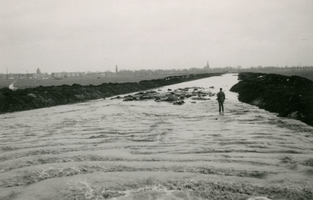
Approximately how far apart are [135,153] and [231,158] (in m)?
2.92

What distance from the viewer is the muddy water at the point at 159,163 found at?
5.35 meters

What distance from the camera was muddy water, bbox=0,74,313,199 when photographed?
535cm

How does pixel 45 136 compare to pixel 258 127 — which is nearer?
pixel 45 136

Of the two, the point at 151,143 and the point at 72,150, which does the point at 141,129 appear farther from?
the point at 72,150

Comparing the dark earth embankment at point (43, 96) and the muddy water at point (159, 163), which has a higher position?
the dark earth embankment at point (43, 96)

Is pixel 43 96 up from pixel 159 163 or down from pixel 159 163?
up

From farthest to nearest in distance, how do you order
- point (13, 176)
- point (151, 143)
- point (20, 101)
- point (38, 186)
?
point (20, 101) → point (151, 143) → point (13, 176) → point (38, 186)

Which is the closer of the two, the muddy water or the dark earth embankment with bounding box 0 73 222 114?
the muddy water

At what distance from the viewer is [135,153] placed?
26.4 feet

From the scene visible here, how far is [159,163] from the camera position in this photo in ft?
23.1

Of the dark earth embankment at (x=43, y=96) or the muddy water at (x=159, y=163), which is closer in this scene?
the muddy water at (x=159, y=163)

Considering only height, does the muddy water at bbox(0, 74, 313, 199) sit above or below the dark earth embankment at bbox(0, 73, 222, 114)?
below

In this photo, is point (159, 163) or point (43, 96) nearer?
point (159, 163)

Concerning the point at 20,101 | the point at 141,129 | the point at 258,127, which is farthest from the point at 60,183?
the point at 20,101
